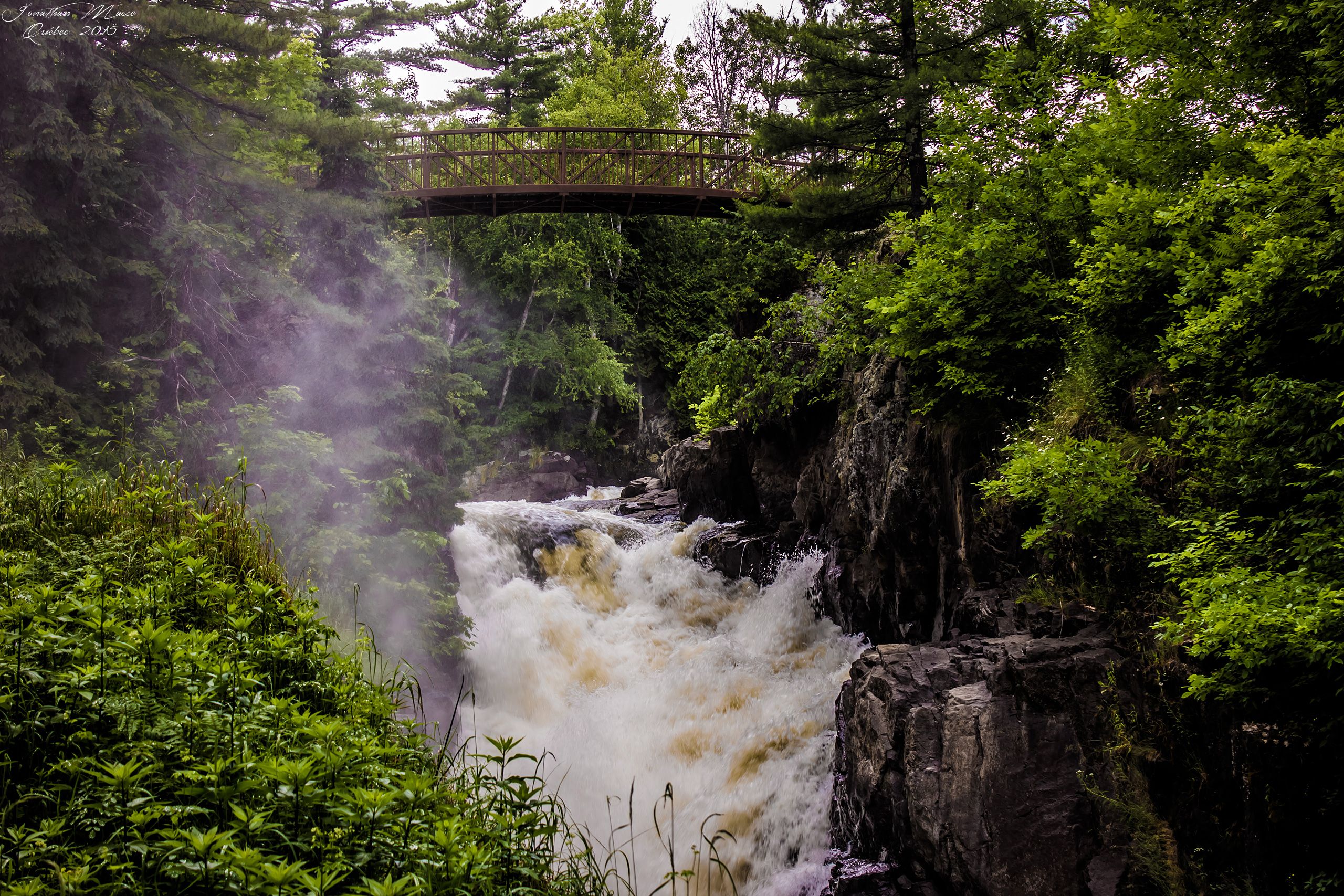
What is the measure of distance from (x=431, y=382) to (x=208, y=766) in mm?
7077

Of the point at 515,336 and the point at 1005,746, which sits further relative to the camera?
the point at 515,336

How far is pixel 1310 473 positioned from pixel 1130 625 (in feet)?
5.00

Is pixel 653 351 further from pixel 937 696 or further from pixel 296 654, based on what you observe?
pixel 296 654

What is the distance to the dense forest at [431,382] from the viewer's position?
2.43m

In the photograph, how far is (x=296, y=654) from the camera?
131 inches

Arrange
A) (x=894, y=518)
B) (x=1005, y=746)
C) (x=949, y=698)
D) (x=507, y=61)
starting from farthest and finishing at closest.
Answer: (x=507, y=61) → (x=894, y=518) → (x=949, y=698) → (x=1005, y=746)

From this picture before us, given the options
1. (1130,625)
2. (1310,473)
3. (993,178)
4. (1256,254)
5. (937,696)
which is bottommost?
(937,696)

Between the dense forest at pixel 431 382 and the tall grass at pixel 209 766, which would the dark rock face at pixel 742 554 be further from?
the tall grass at pixel 209 766

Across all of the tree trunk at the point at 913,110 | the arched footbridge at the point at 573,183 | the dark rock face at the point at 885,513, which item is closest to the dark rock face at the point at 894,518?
the dark rock face at the point at 885,513

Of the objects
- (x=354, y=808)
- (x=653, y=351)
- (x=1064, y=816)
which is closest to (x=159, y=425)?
(x=354, y=808)

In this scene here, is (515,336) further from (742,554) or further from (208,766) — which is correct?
(208,766)

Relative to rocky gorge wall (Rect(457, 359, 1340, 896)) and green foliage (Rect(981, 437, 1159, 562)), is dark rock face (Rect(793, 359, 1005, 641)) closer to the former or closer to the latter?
rocky gorge wall (Rect(457, 359, 1340, 896))

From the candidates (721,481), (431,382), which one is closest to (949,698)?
(431,382)

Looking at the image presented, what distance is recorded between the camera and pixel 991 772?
4.68 m
